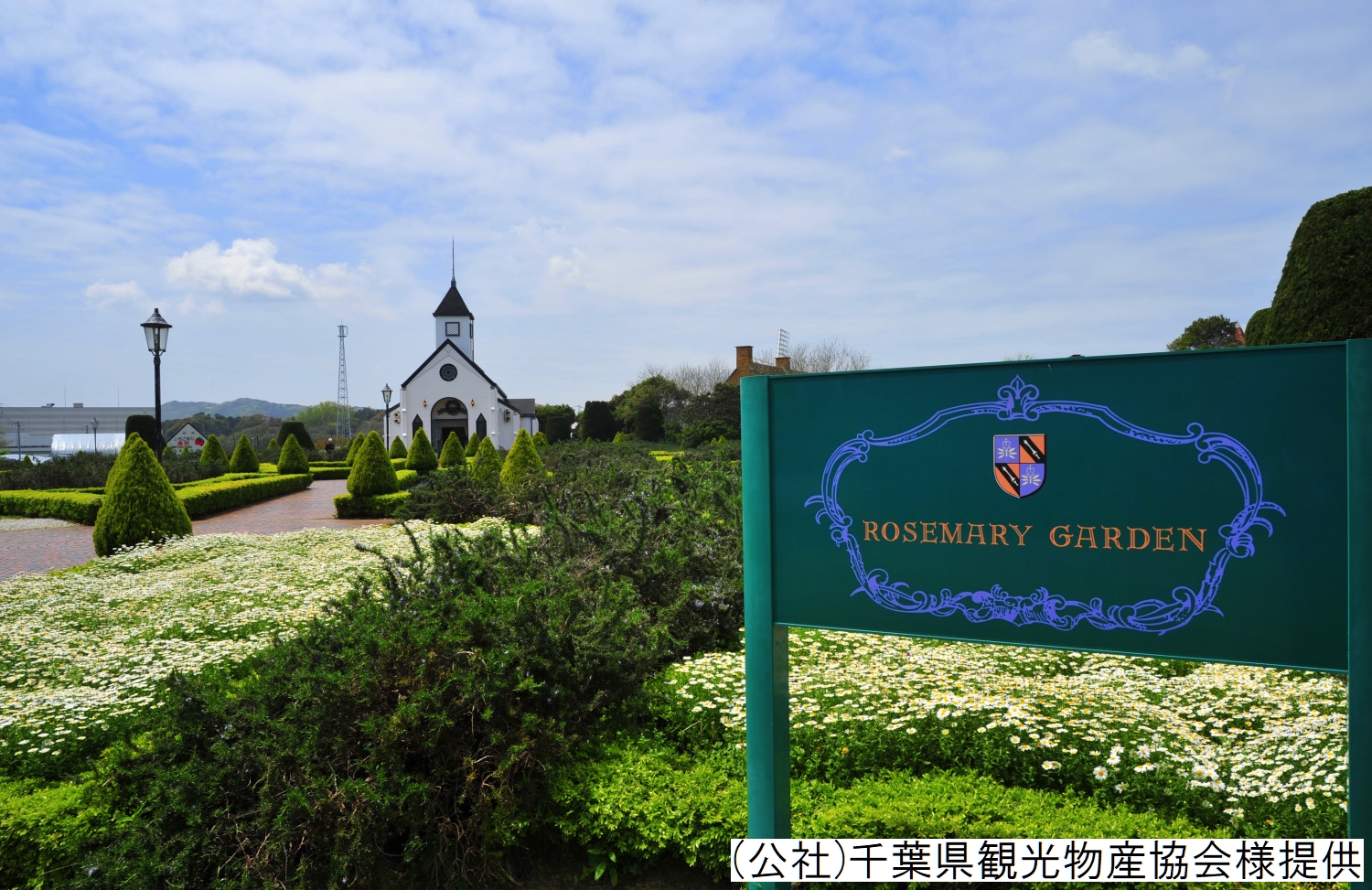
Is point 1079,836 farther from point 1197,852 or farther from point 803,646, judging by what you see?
point 803,646

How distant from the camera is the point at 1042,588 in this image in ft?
7.02

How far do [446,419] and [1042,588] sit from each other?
46.9 m

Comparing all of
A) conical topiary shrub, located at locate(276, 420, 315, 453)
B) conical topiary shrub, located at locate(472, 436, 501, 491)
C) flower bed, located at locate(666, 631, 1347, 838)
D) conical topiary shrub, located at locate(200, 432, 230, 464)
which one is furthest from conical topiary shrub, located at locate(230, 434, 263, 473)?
flower bed, located at locate(666, 631, 1347, 838)

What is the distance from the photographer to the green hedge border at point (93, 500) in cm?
1664

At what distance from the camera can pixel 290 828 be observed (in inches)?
122

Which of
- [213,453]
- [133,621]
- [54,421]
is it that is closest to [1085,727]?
[133,621]

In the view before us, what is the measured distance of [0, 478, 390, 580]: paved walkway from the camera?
39.2 feet

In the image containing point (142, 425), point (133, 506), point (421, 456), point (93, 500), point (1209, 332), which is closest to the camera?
point (133, 506)

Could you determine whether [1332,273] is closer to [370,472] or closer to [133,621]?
[133,621]

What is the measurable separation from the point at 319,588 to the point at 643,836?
17.3ft

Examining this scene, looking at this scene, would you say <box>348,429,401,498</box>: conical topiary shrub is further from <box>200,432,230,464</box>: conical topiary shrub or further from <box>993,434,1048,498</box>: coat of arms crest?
<box>993,434,1048,498</box>: coat of arms crest

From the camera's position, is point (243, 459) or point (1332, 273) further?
point (243, 459)

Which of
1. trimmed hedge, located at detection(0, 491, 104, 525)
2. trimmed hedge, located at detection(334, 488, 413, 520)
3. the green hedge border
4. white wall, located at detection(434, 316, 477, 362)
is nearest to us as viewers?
trimmed hedge, located at detection(0, 491, 104, 525)

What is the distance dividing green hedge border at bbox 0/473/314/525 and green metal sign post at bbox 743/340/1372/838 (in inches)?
655
